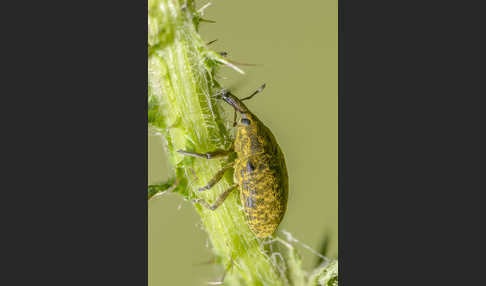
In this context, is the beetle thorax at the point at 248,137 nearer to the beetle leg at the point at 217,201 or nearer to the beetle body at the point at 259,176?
the beetle body at the point at 259,176

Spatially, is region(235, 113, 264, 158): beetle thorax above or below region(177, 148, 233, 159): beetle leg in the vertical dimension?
above

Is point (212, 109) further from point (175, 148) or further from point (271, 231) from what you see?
point (271, 231)

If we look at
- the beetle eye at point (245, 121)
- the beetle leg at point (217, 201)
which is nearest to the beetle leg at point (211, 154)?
the beetle leg at point (217, 201)

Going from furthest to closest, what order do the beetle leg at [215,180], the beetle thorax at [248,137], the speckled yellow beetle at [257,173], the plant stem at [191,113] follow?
the beetle thorax at [248,137]
the speckled yellow beetle at [257,173]
the beetle leg at [215,180]
the plant stem at [191,113]

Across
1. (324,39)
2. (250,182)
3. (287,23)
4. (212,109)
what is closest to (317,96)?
(324,39)

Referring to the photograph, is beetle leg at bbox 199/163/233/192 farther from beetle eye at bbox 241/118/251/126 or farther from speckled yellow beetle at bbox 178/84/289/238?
beetle eye at bbox 241/118/251/126

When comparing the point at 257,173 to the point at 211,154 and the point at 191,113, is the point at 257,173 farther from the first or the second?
the point at 191,113

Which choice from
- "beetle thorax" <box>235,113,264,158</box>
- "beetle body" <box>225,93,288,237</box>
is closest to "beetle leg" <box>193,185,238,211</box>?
"beetle body" <box>225,93,288,237</box>
